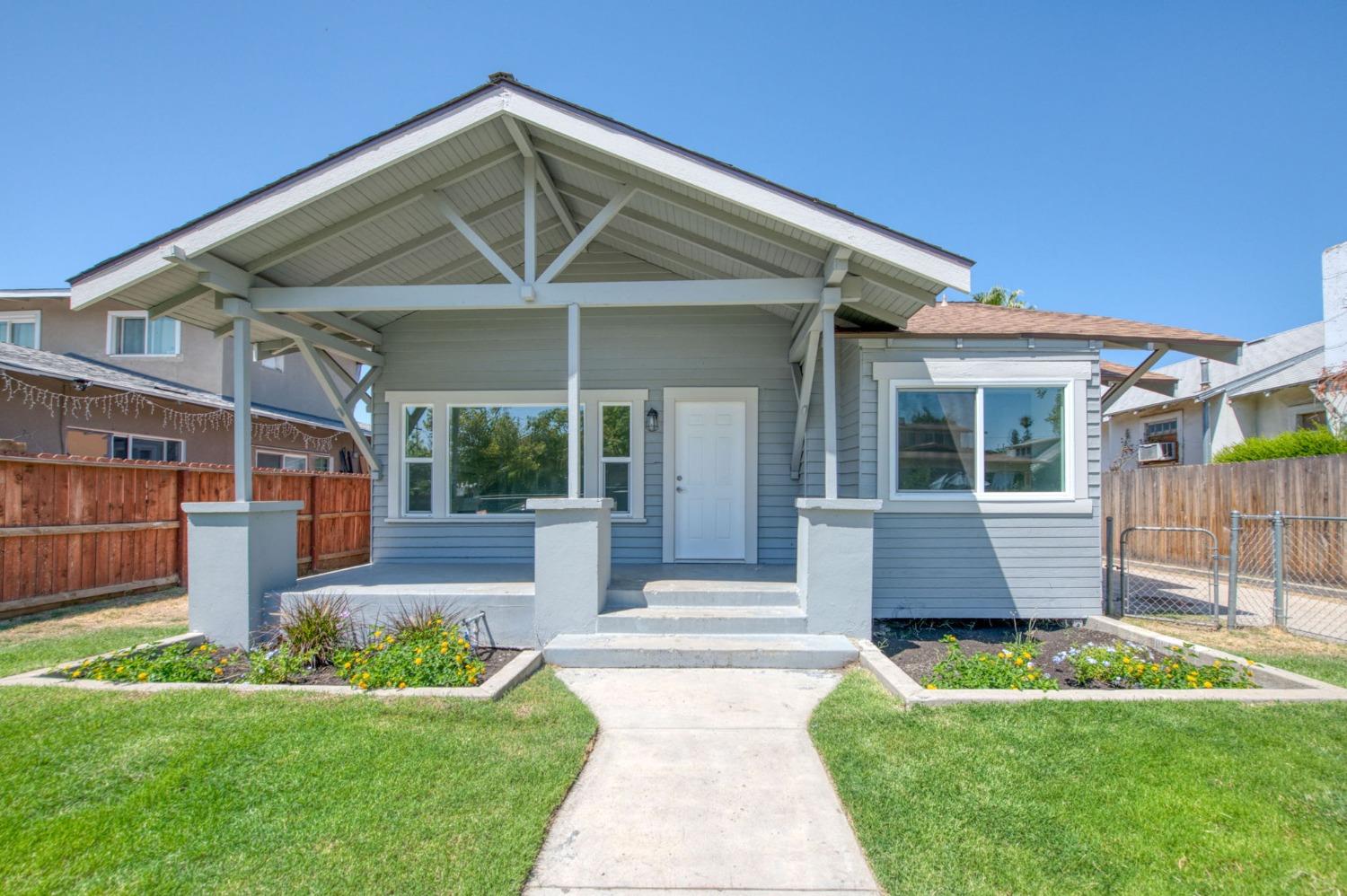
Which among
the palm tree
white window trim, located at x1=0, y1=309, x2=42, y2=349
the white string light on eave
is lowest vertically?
the white string light on eave

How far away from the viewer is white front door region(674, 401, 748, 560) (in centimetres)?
779

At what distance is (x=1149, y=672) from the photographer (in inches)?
179

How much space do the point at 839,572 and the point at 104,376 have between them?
11.8 meters

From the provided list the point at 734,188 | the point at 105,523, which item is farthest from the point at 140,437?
the point at 734,188

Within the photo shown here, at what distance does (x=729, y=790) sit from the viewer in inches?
126

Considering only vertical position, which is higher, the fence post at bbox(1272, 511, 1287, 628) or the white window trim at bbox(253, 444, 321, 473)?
the white window trim at bbox(253, 444, 321, 473)

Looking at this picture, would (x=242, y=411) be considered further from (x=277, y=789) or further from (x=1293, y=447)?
(x=1293, y=447)

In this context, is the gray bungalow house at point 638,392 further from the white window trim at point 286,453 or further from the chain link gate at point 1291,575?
the white window trim at point 286,453

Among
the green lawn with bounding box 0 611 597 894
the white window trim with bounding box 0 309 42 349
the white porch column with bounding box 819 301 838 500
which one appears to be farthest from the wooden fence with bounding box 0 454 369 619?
the white porch column with bounding box 819 301 838 500

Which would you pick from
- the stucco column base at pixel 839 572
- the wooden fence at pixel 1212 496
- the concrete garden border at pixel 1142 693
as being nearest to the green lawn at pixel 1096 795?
the concrete garden border at pixel 1142 693

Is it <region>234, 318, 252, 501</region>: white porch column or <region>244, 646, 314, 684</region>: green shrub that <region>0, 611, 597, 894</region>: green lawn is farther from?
<region>234, 318, 252, 501</region>: white porch column

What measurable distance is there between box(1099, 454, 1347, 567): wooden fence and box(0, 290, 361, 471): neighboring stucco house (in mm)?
15753

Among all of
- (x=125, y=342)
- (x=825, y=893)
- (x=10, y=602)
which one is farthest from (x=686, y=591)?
(x=125, y=342)

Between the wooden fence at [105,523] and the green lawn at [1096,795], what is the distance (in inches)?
311
